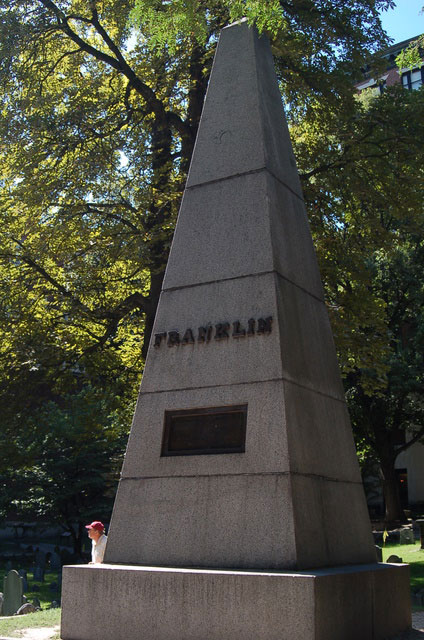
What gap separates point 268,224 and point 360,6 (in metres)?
10.2

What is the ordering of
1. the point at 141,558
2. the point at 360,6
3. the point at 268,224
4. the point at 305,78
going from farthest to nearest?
the point at 360,6, the point at 305,78, the point at 268,224, the point at 141,558

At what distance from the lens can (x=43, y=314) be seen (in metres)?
15.7

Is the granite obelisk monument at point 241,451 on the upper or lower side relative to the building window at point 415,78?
lower

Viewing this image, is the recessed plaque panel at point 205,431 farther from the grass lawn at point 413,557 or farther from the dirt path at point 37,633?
the grass lawn at point 413,557

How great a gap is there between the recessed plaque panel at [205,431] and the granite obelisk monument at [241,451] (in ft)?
0.04

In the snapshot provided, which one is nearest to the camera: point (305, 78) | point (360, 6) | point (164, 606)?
point (164, 606)

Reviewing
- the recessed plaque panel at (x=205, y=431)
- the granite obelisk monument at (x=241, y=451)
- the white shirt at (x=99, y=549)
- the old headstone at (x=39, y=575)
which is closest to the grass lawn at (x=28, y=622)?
the white shirt at (x=99, y=549)

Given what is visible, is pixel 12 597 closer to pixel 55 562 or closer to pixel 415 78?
pixel 55 562

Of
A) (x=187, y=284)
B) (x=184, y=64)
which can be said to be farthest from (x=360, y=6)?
(x=187, y=284)

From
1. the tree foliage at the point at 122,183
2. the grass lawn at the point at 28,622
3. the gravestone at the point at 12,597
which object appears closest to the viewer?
the grass lawn at the point at 28,622

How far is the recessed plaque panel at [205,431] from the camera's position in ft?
22.0

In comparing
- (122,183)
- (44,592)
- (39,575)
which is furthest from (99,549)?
(39,575)

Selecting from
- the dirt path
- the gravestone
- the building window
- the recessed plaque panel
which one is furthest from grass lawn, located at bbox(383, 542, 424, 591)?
the building window

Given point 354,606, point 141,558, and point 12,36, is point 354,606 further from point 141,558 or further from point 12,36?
point 12,36
